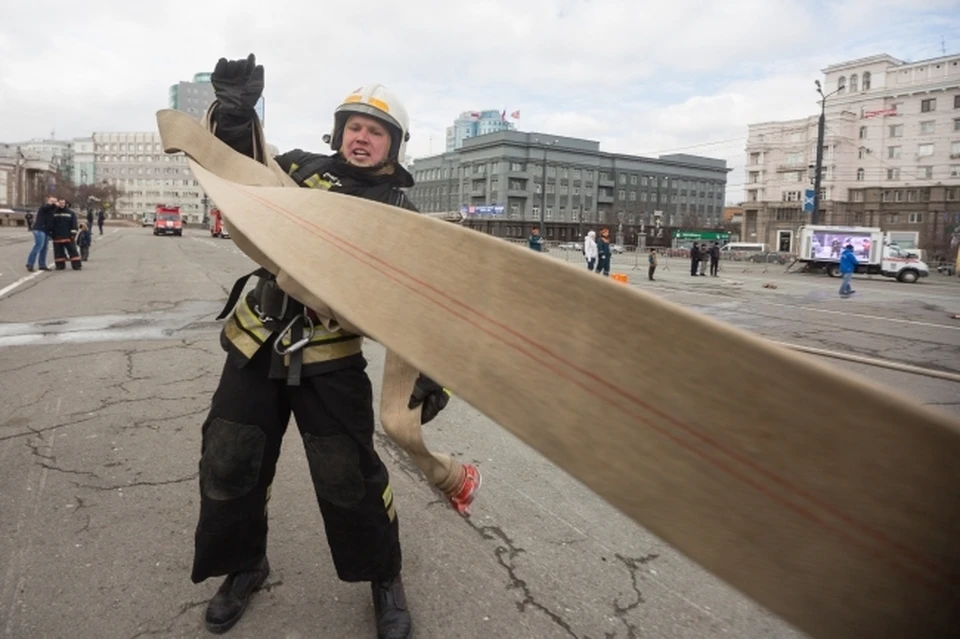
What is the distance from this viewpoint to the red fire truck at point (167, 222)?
4581 centimetres

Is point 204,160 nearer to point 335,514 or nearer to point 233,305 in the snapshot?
point 233,305

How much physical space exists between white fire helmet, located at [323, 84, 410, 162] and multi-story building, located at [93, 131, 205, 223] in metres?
136

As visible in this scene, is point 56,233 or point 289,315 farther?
point 56,233

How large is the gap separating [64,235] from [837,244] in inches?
1271

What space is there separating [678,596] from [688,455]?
72.9 inches

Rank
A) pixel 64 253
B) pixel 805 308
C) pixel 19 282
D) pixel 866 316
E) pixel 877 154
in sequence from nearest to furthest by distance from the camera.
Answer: pixel 19 282 < pixel 866 316 < pixel 805 308 < pixel 64 253 < pixel 877 154

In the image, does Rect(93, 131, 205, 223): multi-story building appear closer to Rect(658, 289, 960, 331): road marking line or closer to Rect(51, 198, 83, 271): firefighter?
Rect(51, 198, 83, 271): firefighter

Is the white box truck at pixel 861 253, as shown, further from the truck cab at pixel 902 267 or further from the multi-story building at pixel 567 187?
the multi-story building at pixel 567 187

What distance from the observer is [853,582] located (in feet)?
2.56

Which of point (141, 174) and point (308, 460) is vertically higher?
point (141, 174)


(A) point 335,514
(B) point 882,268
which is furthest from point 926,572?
(B) point 882,268

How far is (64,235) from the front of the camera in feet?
50.6

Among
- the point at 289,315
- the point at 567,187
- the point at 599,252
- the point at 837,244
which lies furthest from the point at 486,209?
the point at 289,315

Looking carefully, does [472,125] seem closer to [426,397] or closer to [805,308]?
[805,308]
